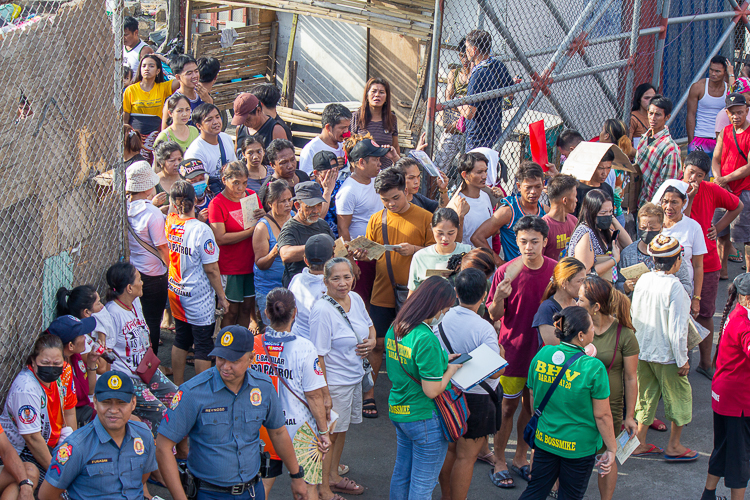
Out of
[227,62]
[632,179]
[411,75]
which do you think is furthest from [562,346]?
[227,62]

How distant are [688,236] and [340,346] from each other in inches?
141

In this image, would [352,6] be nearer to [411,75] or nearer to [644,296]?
[411,75]

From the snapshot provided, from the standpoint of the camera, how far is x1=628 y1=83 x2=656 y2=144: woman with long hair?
860 cm

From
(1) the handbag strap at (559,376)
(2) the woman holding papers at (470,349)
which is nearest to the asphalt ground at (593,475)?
(2) the woman holding papers at (470,349)

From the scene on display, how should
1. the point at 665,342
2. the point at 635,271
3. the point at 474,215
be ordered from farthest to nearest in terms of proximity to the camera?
the point at 474,215
the point at 635,271
the point at 665,342

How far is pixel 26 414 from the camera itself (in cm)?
400

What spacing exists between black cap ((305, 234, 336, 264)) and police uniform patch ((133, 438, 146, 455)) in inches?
68.1

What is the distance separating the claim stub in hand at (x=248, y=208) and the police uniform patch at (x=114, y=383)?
2588mm

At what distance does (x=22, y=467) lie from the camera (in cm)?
383

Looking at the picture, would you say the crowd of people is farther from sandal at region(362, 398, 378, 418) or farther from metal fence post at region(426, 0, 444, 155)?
metal fence post at region(426, 0, 444, 155)

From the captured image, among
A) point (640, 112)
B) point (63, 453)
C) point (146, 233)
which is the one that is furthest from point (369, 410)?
point (640, 112)

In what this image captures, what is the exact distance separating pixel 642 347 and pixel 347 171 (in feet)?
10.5

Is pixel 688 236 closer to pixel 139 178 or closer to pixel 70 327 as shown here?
pixel 139 178

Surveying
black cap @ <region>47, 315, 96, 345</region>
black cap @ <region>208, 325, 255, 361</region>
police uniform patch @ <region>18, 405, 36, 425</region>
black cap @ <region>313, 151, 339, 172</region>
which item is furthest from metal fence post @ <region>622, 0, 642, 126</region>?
police uniform patch @ <region>18, 405, 36, 425</region>
